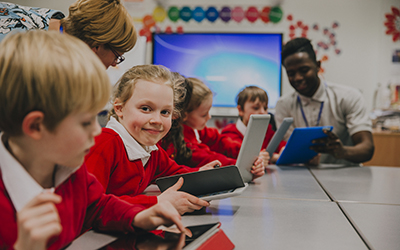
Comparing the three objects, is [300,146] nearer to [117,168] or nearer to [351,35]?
[117,168]

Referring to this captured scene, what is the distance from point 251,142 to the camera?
119 centimetres

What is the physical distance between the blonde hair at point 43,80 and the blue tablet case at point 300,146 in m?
1.33

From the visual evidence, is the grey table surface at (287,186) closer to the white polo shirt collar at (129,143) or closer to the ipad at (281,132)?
the ipad at (281,132)

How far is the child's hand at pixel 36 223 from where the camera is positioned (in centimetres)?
36

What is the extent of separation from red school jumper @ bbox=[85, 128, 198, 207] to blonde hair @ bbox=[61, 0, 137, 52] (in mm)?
307

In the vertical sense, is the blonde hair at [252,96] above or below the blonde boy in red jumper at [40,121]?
below

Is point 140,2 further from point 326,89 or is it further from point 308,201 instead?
point 308,201

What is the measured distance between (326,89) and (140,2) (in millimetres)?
2767

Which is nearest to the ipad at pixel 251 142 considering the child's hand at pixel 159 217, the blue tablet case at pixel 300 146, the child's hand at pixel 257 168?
the child's hand at pixel 257 168

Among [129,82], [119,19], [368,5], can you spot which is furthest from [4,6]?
[368,5]

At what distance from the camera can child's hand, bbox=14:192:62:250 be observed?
0.36m

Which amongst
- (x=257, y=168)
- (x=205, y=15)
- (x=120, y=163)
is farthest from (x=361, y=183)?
(x=205, y=15)

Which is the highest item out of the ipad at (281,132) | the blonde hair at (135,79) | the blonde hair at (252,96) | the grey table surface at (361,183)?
the blonde hair at (135,79)

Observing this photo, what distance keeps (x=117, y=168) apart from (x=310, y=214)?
0.55 metres
